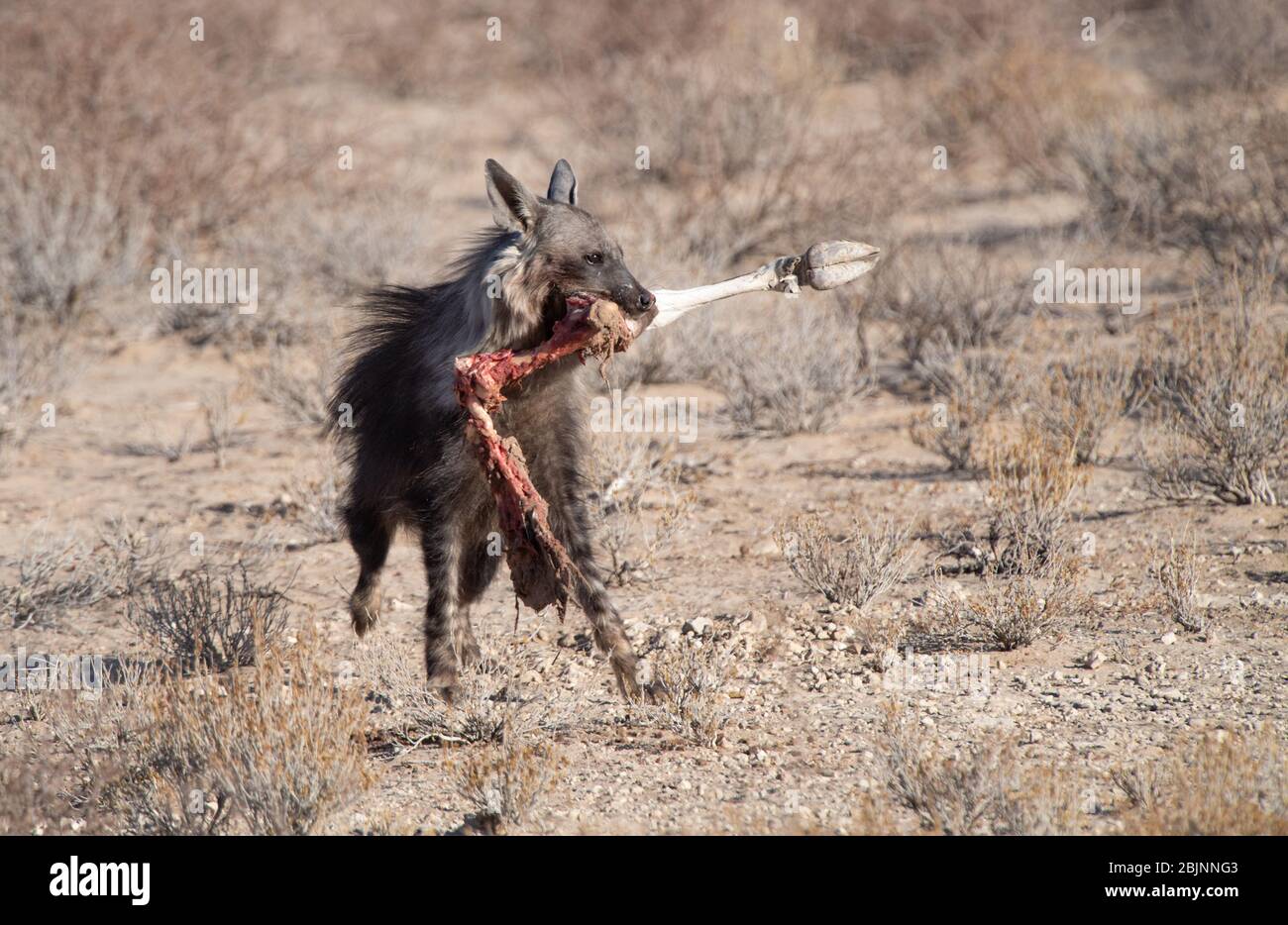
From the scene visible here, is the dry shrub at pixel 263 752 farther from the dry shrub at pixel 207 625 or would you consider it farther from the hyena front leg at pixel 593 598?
the dry shrub at pixel 207 625

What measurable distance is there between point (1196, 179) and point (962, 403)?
4.11 metres

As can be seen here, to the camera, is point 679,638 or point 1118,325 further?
point 1118,325

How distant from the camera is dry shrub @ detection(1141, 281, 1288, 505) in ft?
22.9

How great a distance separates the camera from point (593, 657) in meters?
5.91

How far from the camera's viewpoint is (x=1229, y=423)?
6961 millimetres

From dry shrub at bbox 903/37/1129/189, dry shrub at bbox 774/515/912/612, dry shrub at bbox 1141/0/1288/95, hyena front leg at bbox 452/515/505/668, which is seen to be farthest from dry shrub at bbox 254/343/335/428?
dry shrub at bbox 1141/0/1288/95

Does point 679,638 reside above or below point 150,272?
below

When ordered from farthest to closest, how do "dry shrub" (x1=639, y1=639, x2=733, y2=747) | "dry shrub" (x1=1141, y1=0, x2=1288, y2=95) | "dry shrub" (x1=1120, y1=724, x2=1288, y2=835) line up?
"dry shrub" (x1=1141, y1=0, x2=1288, y2=95)
"dry shrub" (x1=639, y1=639, x2=733, y2=747)
"dry shrub" (x1=1120, y1=724, x2=1288, y2=835)

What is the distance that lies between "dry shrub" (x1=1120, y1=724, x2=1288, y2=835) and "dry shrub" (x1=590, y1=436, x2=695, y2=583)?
2978 mm

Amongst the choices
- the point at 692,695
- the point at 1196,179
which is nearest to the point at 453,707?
the point at 692,695

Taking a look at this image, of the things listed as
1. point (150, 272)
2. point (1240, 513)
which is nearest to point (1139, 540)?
point (1240, 513)

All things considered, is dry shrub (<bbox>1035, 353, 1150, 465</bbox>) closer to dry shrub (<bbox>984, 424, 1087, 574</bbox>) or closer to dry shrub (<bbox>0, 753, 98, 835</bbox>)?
dry shrub (<bbox>984, 424, 1087, 574</bbox>)

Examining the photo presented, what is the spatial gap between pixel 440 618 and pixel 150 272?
23.6ft
